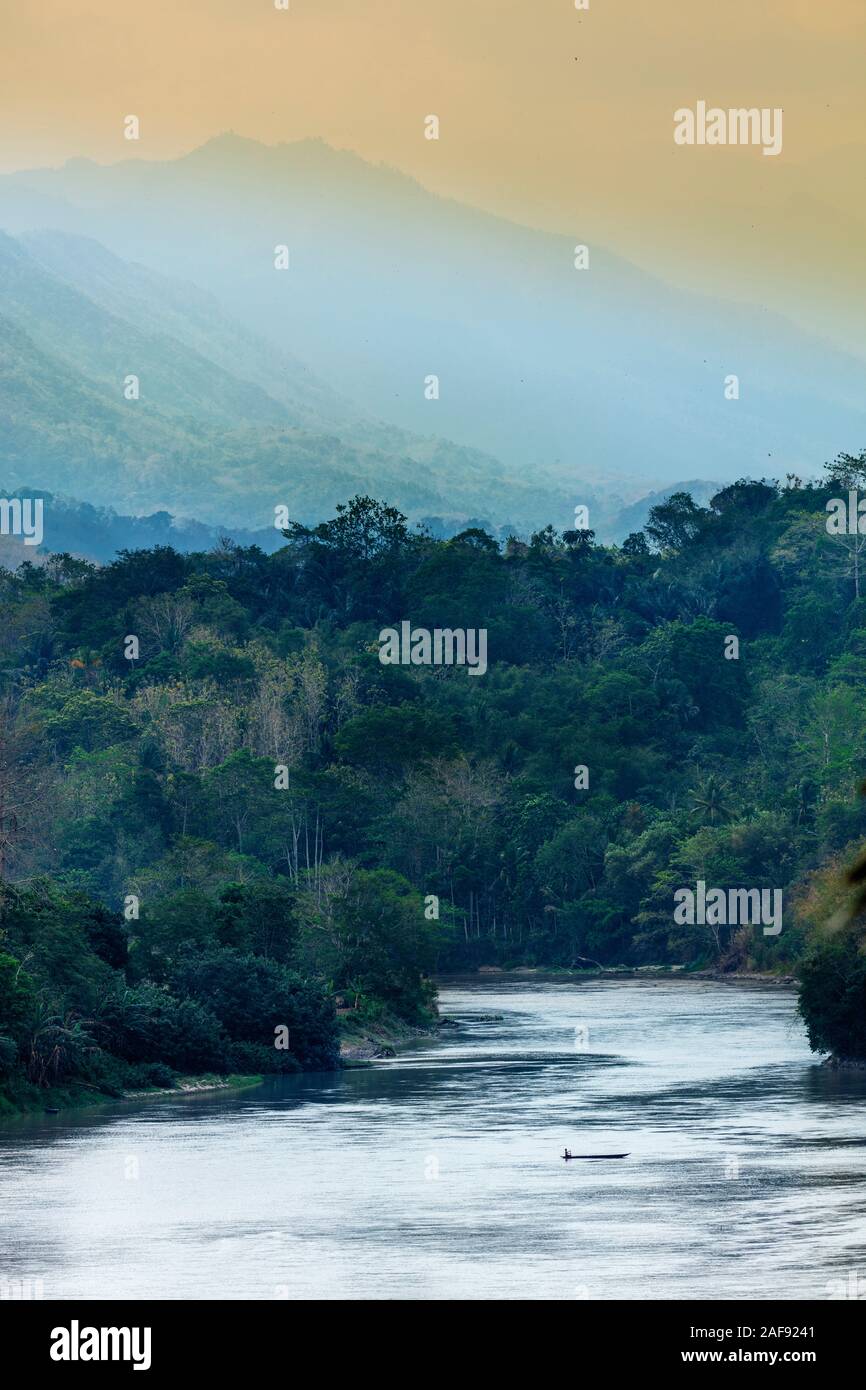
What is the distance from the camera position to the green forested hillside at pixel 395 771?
5772 centimetres

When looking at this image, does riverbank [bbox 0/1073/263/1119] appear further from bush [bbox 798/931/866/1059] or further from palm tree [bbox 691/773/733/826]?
palm tree [bbox 691/773/733/826]

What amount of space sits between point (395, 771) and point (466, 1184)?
59639mm

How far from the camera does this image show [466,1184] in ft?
139

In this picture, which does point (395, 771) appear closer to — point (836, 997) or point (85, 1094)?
point (836, 997)

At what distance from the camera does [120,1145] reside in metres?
45.9

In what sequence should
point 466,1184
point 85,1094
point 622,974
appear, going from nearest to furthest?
point 466,1184
point 85,1094
point 622,974

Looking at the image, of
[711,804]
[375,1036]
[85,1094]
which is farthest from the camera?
[711,804]

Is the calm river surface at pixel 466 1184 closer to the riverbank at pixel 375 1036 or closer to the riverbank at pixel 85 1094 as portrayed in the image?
the riverbank at pixel 85 1094

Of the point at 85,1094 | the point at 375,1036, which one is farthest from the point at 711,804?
the point at 85,1094

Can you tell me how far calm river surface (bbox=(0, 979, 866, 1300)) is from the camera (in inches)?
1362

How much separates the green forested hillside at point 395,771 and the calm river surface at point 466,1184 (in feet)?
12.8

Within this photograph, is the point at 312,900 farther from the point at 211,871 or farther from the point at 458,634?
the point at 458,634
